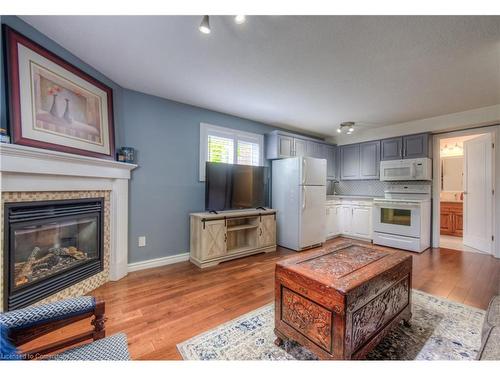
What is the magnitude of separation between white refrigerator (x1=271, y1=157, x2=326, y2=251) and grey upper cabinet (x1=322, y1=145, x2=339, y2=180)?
104 centimetres

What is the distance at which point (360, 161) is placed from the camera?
4.92m

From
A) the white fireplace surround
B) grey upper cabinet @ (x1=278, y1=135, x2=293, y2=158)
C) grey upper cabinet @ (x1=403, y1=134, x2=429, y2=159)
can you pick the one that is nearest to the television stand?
the white fireplace surround

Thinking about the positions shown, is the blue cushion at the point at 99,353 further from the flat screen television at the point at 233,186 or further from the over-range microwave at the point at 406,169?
the over-range microwave at the point at 406,169

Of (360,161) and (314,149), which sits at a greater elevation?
(314,149)

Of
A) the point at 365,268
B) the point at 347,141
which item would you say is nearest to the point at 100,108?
the point at 365,268

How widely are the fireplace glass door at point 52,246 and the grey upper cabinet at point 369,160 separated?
4949 mm

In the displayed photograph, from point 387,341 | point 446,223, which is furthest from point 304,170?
point 446,223

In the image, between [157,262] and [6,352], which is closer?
[6,352]

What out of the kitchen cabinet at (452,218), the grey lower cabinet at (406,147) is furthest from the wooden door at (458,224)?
the grey lower cabinet at (406,147)

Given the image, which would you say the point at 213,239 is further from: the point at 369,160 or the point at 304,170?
the point at 369,160

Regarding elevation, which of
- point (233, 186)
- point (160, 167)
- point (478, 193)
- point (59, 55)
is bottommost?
point (478, 193)

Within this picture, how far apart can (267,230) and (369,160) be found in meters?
2.84

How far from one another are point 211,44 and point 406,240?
4296 millimetres

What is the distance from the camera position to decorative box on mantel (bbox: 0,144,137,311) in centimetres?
169
